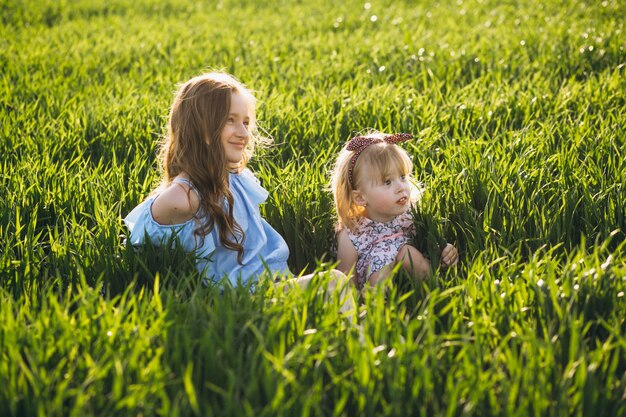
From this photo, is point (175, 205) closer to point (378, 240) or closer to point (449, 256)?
point (378, 240)

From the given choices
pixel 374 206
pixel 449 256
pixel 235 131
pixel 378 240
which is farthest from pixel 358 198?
pixel 235 131

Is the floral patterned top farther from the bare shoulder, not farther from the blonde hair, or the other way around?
the bare shoulder

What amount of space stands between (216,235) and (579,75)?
3532 mm

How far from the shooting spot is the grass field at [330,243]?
167 centimetres

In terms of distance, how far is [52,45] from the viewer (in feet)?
23.5

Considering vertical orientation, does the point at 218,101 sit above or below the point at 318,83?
above

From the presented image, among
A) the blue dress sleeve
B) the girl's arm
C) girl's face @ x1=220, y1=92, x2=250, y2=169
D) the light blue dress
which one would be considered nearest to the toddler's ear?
the girl's arm

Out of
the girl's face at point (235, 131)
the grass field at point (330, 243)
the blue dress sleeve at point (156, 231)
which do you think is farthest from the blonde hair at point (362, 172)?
the blue dress sleeve at point (156, 231)

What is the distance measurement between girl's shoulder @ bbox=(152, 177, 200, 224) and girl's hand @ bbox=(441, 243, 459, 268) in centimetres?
94

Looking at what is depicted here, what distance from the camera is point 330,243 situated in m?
3.09

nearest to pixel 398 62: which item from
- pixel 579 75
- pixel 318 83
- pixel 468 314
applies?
pixel 318 83

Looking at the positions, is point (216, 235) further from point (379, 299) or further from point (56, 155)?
point (56, 155)

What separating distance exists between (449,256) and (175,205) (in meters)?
1.04

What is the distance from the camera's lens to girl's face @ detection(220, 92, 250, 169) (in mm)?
2686
